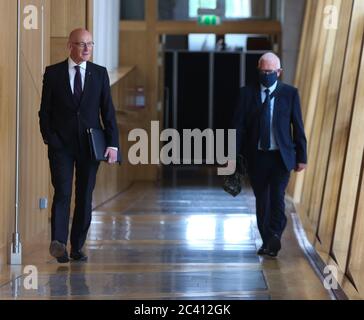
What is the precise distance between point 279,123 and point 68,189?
4.92 feet

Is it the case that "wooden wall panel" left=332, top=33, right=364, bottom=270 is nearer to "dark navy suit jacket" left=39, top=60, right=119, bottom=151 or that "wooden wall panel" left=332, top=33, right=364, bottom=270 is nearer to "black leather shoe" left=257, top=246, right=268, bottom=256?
"black leather shoe" left=257, top=246, right=268, bottom=256

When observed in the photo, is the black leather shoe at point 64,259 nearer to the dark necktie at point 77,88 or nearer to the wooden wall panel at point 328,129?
the dark necktie at point 77,88

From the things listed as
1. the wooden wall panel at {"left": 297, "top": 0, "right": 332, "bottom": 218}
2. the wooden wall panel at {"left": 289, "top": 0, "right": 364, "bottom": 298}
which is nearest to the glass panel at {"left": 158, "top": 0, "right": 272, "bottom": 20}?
the wooden wall panel at {"left": 297, "top": 0, "right": 332, "bottom": 218}

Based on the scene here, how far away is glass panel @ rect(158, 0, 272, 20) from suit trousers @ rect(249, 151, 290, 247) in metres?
8.02

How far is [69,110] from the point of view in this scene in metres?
6.10

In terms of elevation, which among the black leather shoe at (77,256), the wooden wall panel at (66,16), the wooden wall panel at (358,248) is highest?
the wooden wall panel at (66,16)

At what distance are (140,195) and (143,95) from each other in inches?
105

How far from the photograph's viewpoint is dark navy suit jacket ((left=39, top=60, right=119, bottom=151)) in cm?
608

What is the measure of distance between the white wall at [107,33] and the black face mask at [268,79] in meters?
4.34

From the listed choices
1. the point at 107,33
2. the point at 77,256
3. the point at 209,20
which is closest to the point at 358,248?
the point at 77,256

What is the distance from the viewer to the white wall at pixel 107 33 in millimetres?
11023

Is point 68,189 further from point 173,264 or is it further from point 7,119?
point 173,264

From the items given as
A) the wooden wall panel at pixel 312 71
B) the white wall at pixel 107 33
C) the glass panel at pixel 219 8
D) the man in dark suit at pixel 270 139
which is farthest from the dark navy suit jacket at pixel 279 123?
the glass panel at pixel 219 8
